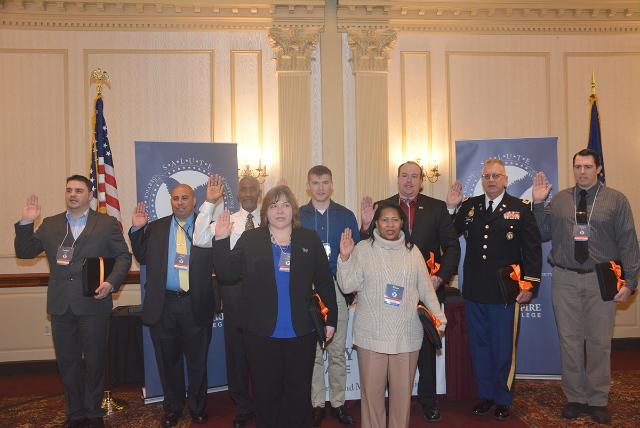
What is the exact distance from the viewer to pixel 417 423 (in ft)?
12.9

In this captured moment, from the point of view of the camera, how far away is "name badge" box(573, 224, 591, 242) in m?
3.85

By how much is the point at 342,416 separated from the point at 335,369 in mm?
343

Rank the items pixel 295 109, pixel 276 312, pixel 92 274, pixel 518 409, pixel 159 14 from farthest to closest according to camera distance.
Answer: pixel 295 109
pixel 159 14
pixel 518 409
pixel 92 274
pixel 276 312

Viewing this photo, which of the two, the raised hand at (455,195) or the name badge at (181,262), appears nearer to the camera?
the name badge at (181,262)

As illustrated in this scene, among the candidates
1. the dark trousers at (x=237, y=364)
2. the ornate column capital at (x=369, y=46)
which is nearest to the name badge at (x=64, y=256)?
the dark trousers at (x=237, y=364)

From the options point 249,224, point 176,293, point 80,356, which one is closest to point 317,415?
point 176,293

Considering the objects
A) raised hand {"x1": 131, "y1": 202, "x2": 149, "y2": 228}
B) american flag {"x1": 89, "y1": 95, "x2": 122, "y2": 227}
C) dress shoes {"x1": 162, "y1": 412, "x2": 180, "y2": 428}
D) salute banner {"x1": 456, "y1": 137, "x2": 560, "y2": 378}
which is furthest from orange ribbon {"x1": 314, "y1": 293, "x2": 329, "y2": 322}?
american flag {"x1": 89, "y1": 95, "x2": 122, "y2": 227}

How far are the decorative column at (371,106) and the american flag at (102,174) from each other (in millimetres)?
2646

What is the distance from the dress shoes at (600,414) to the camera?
12.5 feet

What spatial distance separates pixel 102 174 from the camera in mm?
4945

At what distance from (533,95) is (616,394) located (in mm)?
3475

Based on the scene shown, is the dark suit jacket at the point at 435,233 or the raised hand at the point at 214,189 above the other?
the raised hand at the point at 214,189

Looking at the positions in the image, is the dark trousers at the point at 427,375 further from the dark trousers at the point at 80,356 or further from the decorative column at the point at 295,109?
the decorative column at the point at 295,109

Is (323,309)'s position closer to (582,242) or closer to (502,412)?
(502,412)
